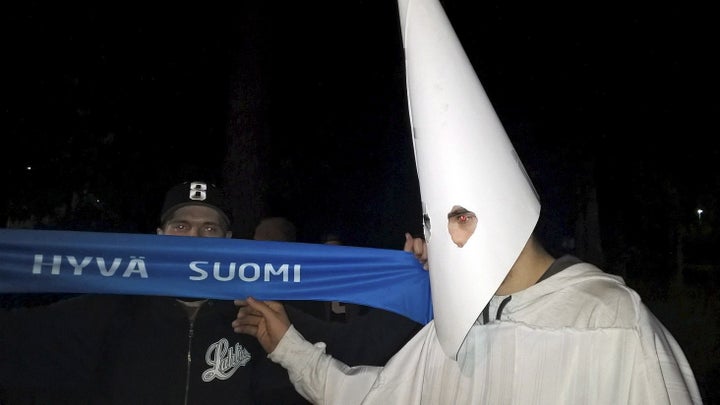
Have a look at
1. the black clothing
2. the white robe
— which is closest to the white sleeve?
the white robe

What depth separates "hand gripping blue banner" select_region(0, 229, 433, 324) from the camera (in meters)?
3.03

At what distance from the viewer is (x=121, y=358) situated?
284 centimetres

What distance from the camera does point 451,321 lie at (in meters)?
2.17

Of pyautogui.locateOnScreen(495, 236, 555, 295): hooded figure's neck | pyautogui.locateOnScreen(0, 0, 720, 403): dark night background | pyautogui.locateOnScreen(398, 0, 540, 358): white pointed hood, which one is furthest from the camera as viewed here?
pyautogui.locateOnScreen(0, 0, 720, 403): dark night background

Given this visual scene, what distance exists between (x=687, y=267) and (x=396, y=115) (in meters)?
16.4

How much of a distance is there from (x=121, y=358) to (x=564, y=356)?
1.99 metres

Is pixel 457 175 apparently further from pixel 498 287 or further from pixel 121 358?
pixel 121 358

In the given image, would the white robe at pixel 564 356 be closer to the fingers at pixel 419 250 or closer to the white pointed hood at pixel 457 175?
the white pointed hood at pixel 457 175

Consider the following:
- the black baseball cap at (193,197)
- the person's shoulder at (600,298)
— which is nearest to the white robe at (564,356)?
the person's shoulder at (600,298)

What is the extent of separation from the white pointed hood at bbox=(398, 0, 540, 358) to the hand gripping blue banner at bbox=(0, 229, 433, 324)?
1.22 meters

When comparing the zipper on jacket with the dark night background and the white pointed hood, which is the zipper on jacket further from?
the dark night background

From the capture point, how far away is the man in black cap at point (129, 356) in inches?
109

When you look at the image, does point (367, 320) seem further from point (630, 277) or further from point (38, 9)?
point (630, 277)

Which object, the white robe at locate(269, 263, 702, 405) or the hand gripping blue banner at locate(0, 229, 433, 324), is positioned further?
the hand gripping blue banner at locate(0, 229, 433, 324)
